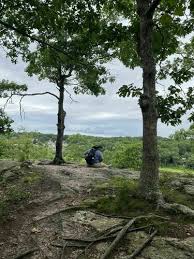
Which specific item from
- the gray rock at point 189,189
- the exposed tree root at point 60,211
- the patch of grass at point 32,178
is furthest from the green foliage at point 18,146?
the exposed tree root at point 60,211

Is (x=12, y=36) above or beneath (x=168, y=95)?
above

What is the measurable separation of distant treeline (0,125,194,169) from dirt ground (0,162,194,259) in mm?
9130

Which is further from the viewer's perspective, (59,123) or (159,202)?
(59,123)

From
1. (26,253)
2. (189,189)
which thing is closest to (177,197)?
(189,189)

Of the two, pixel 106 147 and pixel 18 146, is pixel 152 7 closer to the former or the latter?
pixel 18 146

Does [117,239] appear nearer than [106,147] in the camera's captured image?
Yes

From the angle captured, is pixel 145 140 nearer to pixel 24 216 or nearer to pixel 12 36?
pixel 24 216

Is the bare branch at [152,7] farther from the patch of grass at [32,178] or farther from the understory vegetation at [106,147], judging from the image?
the understory vegetation at [106,147]

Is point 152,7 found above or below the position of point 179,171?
above

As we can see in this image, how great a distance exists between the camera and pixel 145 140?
47.5 ft

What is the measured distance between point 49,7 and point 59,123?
13.8m

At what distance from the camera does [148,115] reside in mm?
14492

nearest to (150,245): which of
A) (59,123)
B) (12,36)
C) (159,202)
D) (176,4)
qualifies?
(159,202)

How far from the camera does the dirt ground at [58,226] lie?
37.1 ft
